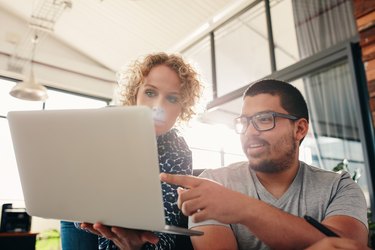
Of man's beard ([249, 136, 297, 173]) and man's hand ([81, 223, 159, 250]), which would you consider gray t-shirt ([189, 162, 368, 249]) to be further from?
man's hand ([81, 223, 159, 250])

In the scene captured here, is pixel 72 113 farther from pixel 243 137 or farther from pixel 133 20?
pixel 133 20

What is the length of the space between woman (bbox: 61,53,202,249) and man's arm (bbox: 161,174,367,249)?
26cm

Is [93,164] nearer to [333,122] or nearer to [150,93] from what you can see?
[150,93]

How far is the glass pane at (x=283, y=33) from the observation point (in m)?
3.55

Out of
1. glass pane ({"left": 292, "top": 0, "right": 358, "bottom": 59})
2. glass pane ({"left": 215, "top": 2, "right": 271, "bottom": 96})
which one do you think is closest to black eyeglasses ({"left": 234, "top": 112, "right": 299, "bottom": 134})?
glass pane ({"left": 292, "top": 0, "right": 358, "bottom": 59})

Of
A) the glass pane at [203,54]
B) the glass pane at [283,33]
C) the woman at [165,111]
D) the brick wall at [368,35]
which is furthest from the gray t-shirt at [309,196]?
the glass pane at [203,54]

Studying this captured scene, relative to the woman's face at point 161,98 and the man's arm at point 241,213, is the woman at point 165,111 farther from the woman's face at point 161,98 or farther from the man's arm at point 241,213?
the man's arm at point 241,213

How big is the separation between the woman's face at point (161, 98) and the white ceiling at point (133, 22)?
3038mm

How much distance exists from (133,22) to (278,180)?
13.5 feet

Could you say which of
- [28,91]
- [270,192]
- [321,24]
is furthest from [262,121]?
[28,91]

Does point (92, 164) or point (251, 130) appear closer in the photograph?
point (92, 164)

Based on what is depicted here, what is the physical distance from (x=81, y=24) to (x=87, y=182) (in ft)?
16.4

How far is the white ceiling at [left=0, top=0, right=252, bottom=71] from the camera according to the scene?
14.2 feet

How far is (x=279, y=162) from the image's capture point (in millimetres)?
1231
